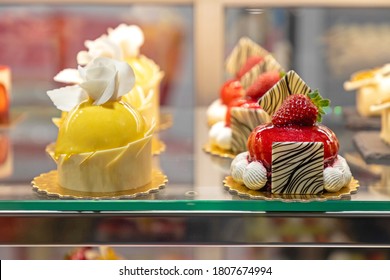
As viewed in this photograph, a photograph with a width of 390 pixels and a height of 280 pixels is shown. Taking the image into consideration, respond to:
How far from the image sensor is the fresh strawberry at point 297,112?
4.41ft

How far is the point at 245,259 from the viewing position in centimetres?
124

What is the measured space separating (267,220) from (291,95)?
0.89 feet

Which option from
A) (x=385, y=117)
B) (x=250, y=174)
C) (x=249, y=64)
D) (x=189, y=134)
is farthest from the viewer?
(x=249, y=64)

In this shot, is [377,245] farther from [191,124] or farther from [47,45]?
[47,45]

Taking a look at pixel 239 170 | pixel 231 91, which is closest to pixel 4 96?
pixel 231 91

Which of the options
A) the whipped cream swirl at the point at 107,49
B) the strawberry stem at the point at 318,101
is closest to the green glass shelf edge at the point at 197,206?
the strawberry stem at the point at 318,101

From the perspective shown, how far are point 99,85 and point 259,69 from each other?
61cm

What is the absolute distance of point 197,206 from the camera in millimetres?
1206

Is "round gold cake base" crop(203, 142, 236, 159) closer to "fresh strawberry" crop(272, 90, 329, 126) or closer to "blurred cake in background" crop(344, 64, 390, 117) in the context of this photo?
"fresh strawberry" crop(272, 90, 329, 126)

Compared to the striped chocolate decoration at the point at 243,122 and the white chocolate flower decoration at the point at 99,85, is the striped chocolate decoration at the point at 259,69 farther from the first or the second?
the white chocolate flower decoration at the point at 99,85

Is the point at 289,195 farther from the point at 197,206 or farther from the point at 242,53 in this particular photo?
the point at 242,53

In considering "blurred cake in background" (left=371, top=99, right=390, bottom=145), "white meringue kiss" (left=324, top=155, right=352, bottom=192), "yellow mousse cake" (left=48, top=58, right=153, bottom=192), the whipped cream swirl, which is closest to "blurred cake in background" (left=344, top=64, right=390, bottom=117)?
"blurred cake in background" (left=371, top=99, right=390, bottom=145)

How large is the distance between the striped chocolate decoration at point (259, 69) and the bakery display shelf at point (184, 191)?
0.19 m
